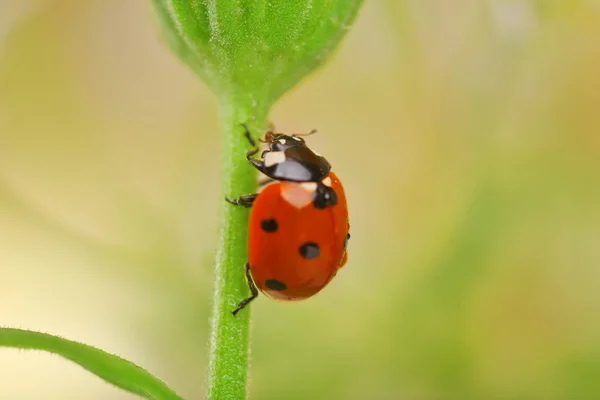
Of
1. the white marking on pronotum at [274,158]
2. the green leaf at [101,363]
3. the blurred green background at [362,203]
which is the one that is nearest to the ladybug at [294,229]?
the white marking on pronotum at [274,158]

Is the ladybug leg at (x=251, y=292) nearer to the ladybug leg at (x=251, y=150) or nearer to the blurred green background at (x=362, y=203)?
the ladybug leg at (x=251, y=150)

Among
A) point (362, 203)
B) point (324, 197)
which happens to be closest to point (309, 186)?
point (324, 197)

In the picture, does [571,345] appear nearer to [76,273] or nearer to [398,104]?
[398,104]

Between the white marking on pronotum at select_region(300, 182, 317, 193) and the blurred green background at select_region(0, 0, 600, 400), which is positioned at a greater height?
the blurred green background at select_region(0, 0, 600, 400)

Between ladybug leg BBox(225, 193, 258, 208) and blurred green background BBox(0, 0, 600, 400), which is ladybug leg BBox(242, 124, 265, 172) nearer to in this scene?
ladybug leg BBox(225, 193, 258, 208)

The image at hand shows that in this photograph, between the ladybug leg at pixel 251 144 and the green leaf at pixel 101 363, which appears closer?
the green leaf at pixel 101 363

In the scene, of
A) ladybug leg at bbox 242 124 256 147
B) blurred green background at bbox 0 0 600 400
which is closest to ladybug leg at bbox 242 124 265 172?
ladybug leg at bbox 242 124 256 147

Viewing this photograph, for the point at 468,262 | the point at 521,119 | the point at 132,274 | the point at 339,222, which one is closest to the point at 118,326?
the point at 132,274
